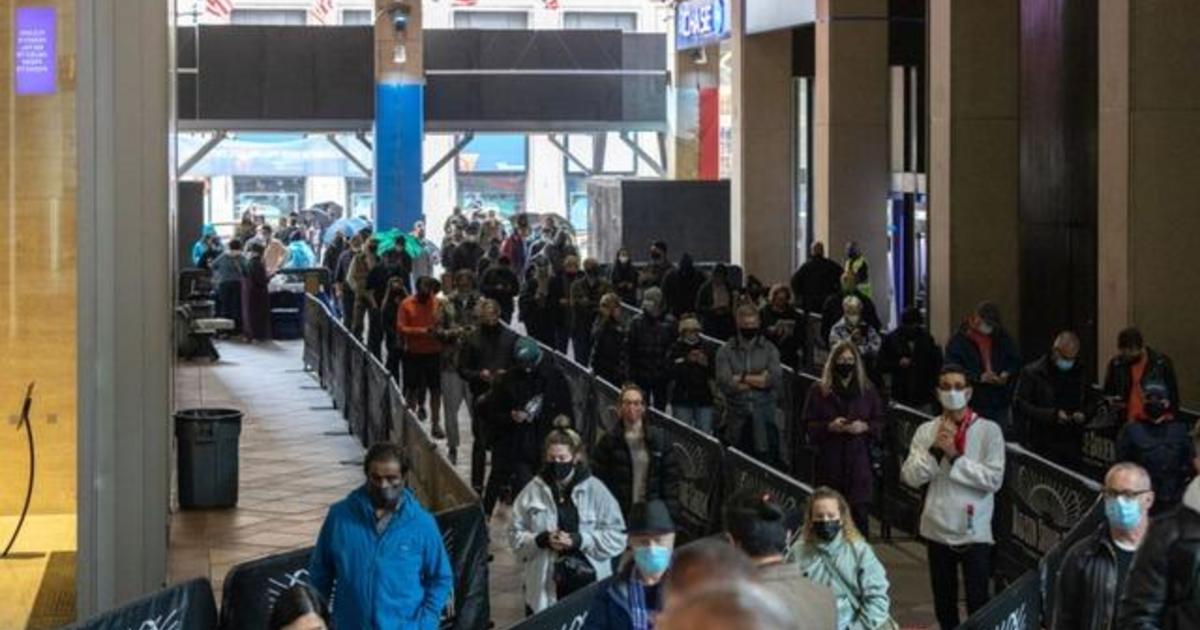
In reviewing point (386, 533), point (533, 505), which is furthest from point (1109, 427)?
point (386, 533)

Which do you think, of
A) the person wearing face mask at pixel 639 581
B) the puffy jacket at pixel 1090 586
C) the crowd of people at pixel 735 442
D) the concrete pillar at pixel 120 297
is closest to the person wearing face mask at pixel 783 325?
the crowd of people at pixel 735 442

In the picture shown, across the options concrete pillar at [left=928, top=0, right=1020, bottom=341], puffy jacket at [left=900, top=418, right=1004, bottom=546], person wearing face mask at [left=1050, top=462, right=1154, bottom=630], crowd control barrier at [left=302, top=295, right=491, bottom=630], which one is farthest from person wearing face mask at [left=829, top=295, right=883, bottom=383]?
person wearing face mask at [left=1050, top=462, right=1154, bottom=630]

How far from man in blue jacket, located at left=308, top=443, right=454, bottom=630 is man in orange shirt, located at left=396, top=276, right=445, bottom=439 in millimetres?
12720

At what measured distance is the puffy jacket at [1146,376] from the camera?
637 inches

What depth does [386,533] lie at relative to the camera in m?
10.1

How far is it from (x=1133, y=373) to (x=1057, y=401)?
2.08 ft

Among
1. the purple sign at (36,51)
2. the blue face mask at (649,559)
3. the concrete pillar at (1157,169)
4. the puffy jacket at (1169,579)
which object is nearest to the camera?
the puffy jacket at (1169,579)

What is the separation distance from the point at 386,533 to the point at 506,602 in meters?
5.58

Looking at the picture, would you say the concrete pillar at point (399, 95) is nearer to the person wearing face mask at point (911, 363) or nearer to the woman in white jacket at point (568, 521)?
the person wearing face mask at point (911, 363)

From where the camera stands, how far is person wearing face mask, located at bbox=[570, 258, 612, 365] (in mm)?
27969

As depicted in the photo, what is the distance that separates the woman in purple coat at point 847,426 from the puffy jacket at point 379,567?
243 inches

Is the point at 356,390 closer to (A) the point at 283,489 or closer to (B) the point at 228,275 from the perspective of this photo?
(A) the point at 283,489

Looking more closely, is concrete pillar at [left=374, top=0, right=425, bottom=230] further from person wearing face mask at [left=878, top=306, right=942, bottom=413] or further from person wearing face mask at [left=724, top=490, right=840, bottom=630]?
person wearing face mask at [left=724, top=490, right=840, bottom=630]

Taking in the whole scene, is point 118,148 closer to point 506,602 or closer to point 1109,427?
point 506,602
